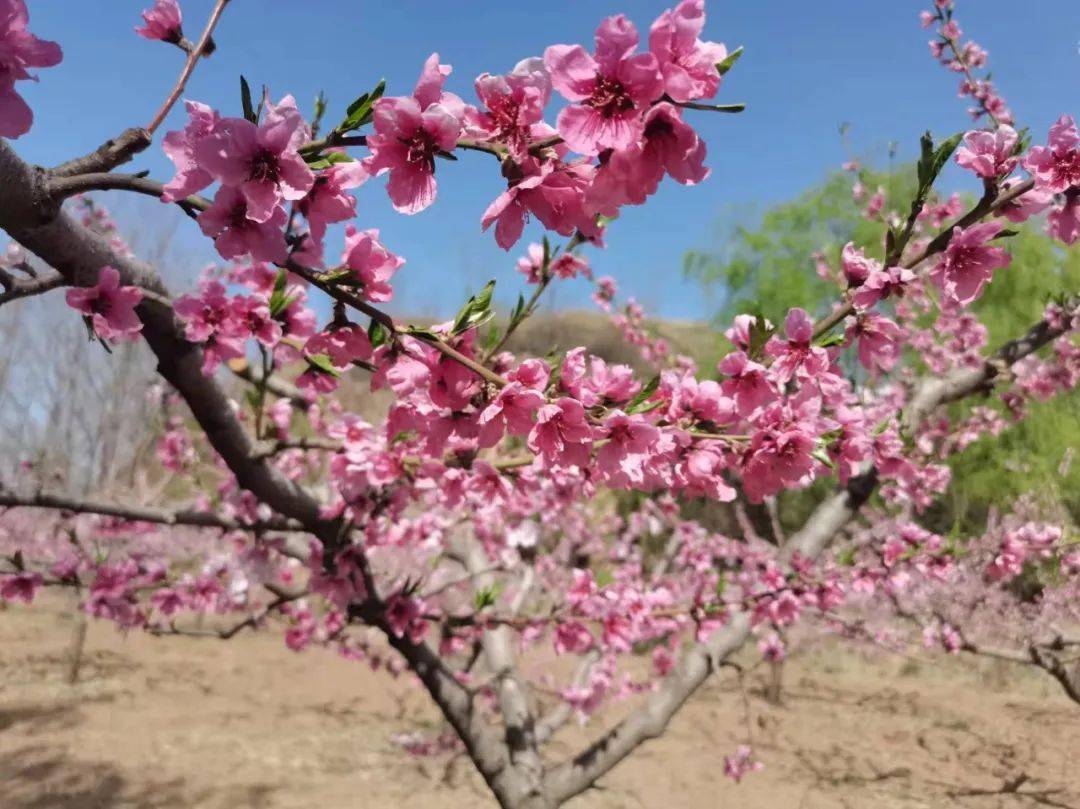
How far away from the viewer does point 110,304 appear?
1.40 meters

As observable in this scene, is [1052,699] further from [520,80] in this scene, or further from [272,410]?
[520,80]

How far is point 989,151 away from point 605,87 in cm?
73

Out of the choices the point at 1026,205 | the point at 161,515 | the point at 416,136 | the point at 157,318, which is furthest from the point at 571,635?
the point at 416,136

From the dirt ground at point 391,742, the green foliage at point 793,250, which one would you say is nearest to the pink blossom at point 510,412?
the dirt ground at point 391,742

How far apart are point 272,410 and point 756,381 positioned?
2660mm

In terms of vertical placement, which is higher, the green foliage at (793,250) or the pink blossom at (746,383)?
the green foliage at (793,250)

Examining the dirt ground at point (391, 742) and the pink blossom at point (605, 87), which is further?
the dirt ground at point (391, 742)

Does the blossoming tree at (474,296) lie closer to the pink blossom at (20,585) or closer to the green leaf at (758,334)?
the green leaf at (758,334)

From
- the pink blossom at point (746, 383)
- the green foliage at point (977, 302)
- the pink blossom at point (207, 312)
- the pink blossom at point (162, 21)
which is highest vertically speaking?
the green foliage at point (977, 302)

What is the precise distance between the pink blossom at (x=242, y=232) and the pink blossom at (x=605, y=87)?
42cm

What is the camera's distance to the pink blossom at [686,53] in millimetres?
784

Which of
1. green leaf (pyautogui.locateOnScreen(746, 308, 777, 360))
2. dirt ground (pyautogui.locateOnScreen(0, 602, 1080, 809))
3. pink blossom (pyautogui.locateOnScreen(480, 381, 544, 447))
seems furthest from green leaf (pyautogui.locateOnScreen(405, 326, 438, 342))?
dirt ground (pyautogui.locateOnScreen(0, 602, 1080, 809))

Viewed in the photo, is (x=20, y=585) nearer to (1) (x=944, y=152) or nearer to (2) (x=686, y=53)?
(2) (x=686, y=53)

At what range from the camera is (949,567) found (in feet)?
9.41
